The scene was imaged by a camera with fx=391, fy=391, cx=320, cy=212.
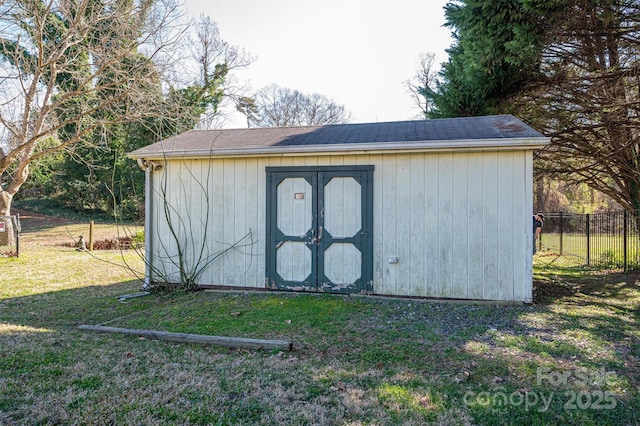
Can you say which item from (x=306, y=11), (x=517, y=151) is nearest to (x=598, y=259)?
(x=517, y=151)

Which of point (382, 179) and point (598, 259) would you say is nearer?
point (382, 179)

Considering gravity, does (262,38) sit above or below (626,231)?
above

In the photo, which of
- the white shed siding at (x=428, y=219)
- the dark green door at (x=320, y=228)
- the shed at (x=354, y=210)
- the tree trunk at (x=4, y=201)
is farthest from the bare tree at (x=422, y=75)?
the tree trunk at (x=4, y=201)

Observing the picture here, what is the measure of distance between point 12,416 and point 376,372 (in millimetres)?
2547

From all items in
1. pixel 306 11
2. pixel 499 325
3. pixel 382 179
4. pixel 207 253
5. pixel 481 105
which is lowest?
pixel 499 325

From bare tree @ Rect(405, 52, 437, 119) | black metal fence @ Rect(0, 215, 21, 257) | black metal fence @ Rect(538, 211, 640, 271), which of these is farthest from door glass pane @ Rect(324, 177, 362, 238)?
bare tree @ Rect(405, 52, 437, 119)

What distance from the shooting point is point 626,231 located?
8.84 meters

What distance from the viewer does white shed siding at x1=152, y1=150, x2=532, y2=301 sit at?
5664mm

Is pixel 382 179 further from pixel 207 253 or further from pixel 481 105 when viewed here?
pixel 481 105

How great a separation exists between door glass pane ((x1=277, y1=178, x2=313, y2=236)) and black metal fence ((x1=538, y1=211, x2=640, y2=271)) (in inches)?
291

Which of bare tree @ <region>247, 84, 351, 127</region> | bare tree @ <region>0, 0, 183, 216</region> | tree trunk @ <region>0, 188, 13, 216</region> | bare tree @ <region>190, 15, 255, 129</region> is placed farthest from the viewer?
bare tree @ <region>247, 84, 351, 127</region>

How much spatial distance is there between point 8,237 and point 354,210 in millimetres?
10568

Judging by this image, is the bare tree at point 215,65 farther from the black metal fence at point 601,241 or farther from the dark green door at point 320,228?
the black metal fence at point 601,241

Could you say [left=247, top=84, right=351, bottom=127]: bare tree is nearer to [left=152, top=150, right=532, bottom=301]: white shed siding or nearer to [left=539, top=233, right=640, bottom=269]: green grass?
[left=539, top=233, right=640, bottom=269]: green grass
